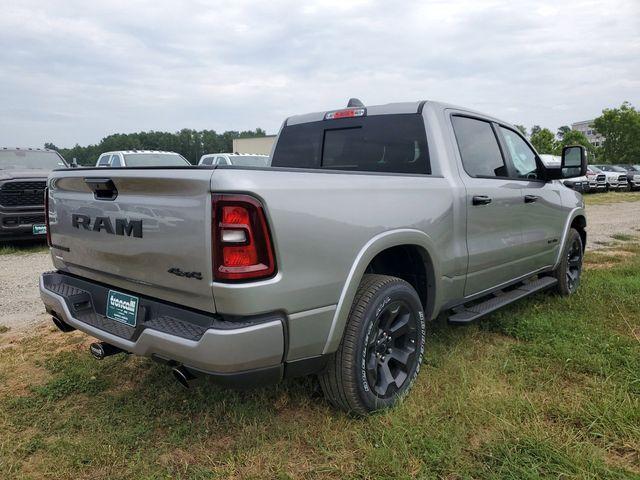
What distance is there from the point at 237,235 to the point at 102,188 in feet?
3.04

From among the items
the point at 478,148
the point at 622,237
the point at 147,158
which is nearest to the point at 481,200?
the point at 478,148

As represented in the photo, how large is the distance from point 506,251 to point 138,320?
2.73m

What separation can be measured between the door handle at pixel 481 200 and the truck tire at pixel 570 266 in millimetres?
1868

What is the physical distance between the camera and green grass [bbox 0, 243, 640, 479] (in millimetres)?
2301

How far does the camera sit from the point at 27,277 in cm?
615

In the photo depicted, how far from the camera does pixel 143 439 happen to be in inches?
101

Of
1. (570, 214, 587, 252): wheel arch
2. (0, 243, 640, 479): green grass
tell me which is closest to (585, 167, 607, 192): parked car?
(570, 214, 587, 252): wheel arch

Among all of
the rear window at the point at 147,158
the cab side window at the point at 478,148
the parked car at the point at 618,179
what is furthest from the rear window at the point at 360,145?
the parked car at the point at 618,179

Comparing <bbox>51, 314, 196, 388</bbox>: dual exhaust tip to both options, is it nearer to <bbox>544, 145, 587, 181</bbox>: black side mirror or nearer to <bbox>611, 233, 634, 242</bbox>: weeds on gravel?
<bbox>544, 145, 587, 181</bbox>: black side mirror

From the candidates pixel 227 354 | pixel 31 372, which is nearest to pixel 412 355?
pixel 227 354

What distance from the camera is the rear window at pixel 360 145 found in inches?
134

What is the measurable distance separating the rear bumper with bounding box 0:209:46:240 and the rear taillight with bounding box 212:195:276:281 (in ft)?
23.7

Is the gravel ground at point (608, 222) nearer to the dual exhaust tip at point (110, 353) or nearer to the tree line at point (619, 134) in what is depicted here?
the dual exhaust tip at point (110, 353)

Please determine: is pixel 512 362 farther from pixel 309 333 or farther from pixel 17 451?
pixel 17 451
